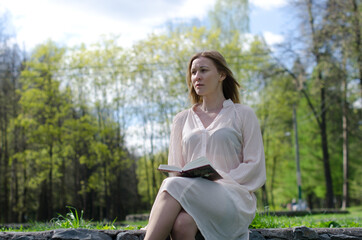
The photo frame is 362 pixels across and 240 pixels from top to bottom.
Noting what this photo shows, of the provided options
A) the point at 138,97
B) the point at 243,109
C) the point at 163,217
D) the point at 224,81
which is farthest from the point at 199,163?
the point at 138,97

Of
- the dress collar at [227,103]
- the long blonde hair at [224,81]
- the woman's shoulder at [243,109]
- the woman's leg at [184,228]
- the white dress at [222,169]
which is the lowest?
the woman's leg at [184,228]

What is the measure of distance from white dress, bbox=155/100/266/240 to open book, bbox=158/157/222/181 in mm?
49

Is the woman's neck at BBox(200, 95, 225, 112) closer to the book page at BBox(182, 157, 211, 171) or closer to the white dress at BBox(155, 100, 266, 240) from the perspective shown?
the white dress at BBox(155, 100, 266, 240)

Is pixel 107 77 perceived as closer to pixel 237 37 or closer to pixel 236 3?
pixel 237 37

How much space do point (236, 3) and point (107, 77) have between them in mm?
9903

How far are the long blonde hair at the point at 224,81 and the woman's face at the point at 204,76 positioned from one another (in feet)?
0.14

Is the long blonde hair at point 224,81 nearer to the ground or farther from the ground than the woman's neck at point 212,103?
farther from the ground

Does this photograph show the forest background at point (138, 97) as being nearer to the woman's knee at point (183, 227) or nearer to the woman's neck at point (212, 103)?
the woman's neck at point (212, 103)

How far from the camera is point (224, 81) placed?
369 cm

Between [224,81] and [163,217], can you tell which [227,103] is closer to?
[224,81]

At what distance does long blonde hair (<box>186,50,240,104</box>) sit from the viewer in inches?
138

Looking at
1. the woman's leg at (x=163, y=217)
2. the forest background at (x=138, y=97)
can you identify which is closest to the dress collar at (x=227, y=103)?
the woman's leg at (x=163, y=217)

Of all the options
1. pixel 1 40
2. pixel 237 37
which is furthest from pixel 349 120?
pixel 1 40

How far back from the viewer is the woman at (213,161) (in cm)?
270
